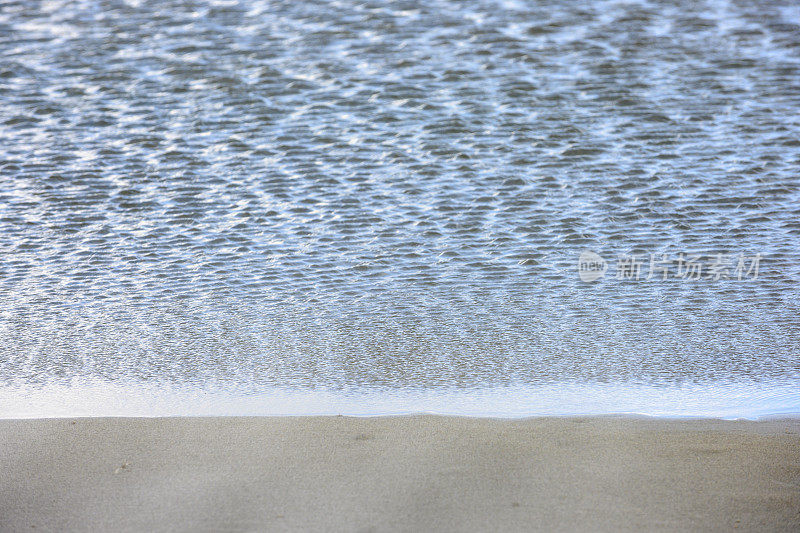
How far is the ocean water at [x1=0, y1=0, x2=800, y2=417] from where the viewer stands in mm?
2236

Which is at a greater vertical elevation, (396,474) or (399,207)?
(399,207)

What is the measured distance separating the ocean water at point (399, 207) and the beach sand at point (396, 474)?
35 centimetres

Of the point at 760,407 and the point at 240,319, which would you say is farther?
the point at 240,319

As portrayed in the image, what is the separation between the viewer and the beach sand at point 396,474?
68.9 inches

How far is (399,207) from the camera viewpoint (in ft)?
9.34

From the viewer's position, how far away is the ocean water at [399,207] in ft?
7.34

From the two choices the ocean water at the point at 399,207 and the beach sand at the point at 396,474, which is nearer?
the beach sand at the point at 396,474

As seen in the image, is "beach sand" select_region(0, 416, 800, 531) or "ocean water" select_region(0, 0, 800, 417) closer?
"beach sand" select_region(0, 416, 800, 531)

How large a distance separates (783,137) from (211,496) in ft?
7.62

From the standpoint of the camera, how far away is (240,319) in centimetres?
329

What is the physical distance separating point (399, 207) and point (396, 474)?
1199 millimetres

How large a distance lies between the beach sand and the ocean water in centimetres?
35

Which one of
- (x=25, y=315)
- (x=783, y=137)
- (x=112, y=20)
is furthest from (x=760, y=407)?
(x=25, y=315)

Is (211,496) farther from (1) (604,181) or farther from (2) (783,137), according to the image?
(2) (783,137)
